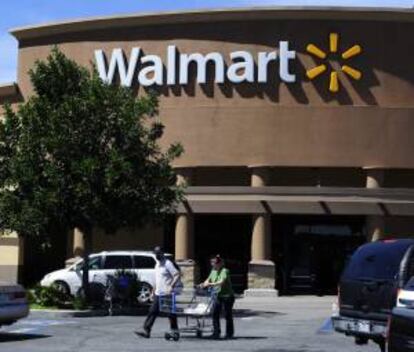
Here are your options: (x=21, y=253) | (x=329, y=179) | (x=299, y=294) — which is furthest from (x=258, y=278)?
(x=21, y=253)

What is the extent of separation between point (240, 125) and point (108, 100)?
1066cm

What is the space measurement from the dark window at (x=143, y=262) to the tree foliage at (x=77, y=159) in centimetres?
336

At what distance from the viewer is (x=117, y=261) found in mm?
29359

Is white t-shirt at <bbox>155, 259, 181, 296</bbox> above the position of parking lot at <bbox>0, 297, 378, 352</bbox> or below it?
above

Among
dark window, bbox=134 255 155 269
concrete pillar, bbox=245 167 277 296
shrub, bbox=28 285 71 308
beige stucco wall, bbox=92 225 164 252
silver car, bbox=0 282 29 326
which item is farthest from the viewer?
beige stucco wall, bbox=92 225 164 252

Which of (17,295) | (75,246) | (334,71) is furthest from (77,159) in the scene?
(334,71)

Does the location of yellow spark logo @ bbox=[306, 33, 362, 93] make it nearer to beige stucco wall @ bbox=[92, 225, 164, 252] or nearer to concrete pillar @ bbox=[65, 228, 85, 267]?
beige stucco wall @ bbox=[92, 225, 164, 252]

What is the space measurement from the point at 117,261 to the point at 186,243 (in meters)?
6.64

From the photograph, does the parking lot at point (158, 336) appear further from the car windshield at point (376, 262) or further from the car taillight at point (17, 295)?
the car windshield at point (376, 262)

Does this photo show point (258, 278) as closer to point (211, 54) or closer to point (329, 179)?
point (329, 179)

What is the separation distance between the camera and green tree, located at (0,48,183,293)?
968 inches

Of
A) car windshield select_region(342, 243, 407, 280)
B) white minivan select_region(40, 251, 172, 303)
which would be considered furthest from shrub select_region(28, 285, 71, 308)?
car windshield select_region(342, 243, 407, 280)

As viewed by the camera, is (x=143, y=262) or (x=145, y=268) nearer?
(x=145, y=268)

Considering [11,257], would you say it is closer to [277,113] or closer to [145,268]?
[145,268]
